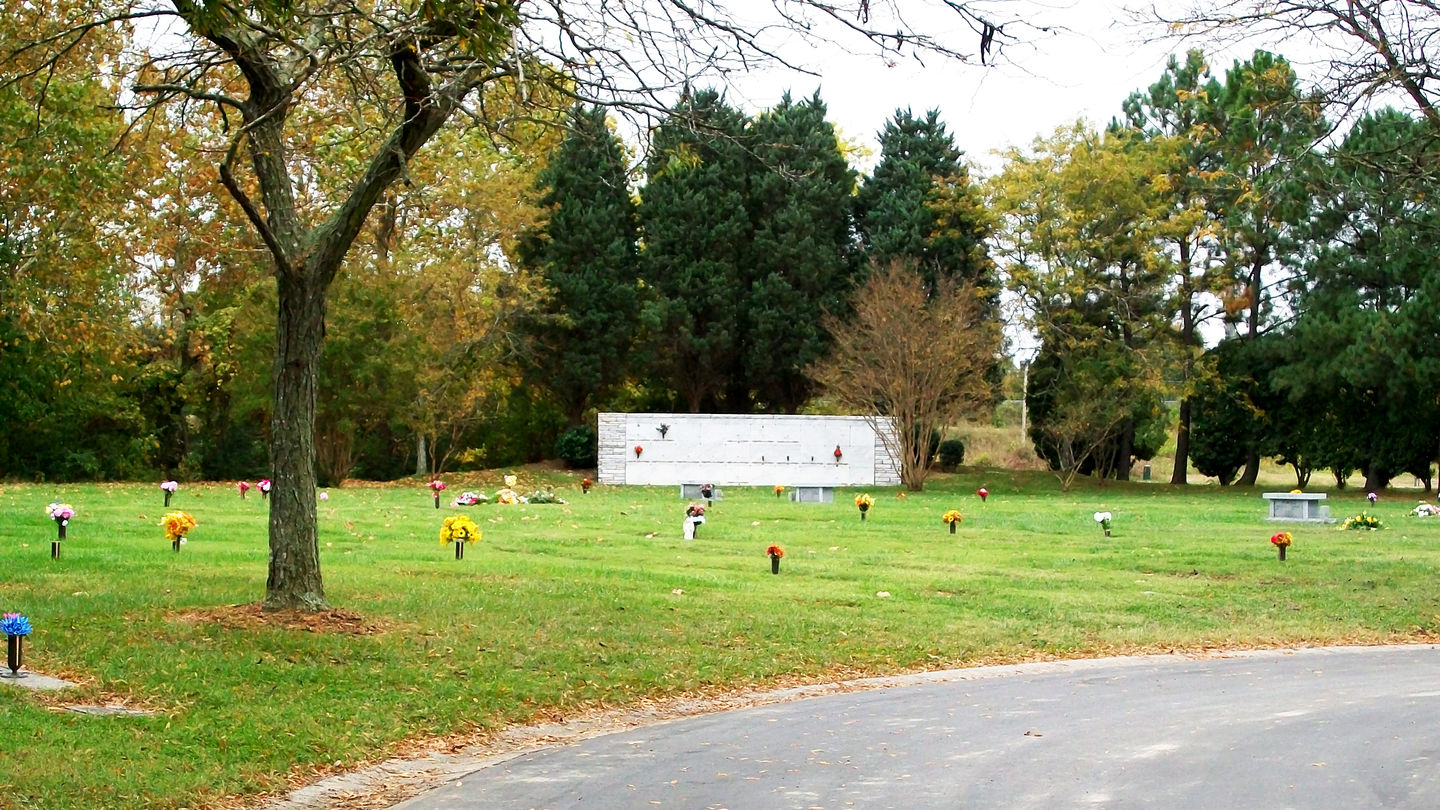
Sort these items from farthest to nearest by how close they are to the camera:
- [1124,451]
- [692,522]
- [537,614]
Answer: [1124,451]
[692,522]
[537,614]

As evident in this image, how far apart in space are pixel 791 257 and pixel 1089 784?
39.1 metres

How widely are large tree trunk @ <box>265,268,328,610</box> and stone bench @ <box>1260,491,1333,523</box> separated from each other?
20.8 m

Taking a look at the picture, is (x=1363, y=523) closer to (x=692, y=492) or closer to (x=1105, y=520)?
(x=1105, y=520)

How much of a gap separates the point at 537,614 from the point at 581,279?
1294 inches

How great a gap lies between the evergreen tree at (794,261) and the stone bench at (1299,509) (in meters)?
19.6

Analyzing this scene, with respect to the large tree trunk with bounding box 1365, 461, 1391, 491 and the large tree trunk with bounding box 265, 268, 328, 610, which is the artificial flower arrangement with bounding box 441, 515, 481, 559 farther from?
the large tree trunk with bounding box 1365, 461, 1391, 491

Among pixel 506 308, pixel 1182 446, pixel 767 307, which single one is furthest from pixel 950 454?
pixel 506 308

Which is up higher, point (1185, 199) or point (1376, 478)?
point (1185, 199)

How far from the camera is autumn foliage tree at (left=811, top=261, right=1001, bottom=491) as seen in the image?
128ft

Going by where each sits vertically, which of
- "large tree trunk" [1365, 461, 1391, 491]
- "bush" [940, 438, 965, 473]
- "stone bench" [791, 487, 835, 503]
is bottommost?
"stone bench" [791, 487, 835, 503]

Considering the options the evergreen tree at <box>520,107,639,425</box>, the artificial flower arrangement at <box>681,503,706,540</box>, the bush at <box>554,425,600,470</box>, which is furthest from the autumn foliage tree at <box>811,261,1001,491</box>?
the artificial flower arrangement at <box>681,503,706,540</box>

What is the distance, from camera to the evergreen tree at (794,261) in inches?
1790

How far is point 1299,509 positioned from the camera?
26875 mm

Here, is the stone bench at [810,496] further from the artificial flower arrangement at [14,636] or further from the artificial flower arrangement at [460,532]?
the artificial flower arrangement at [14,636]
